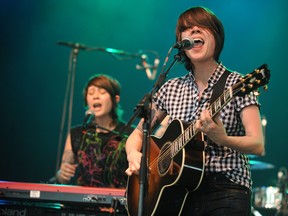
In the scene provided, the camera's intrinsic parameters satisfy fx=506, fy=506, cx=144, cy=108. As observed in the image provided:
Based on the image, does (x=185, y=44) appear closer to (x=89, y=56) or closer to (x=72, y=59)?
(x=72, y=59)

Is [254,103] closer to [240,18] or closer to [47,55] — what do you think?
[240,18]

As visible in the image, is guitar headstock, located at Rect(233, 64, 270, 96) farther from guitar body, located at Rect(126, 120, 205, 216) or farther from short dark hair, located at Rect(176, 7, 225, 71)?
short dark hair, located at Rect(176, 7, 225, 71)

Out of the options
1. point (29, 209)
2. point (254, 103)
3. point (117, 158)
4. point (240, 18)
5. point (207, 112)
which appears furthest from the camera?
point (240, 18)

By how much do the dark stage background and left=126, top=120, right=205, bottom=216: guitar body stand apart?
4.81 meters

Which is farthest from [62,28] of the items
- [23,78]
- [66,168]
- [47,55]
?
[66,168]

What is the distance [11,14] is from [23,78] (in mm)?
1056

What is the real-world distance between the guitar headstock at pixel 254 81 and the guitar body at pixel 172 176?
0.40m

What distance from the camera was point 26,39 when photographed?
834cm

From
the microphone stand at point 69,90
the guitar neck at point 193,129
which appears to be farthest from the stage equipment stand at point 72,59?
the guitar neck at point 193,129

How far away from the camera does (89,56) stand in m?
8.55

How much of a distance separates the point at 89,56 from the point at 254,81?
235 inches

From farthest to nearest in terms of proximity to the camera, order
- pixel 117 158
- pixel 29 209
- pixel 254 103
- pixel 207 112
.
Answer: pixel 117 158, pixel 29 209, pixel 254 103, pixel 207 112

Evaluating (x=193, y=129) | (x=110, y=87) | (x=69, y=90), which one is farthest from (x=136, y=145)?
(x=69, y=90)

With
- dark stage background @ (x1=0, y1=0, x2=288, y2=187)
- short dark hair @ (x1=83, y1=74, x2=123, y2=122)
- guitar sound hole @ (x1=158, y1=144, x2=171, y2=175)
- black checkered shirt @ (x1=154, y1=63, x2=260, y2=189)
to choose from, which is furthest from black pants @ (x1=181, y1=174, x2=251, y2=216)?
dark stage background @ (x1=0, y1=0, x2=288, y2=187)
